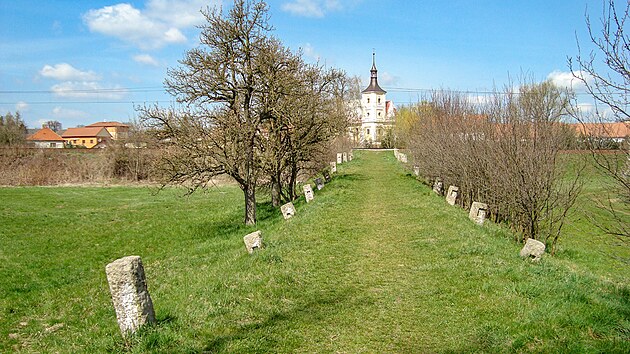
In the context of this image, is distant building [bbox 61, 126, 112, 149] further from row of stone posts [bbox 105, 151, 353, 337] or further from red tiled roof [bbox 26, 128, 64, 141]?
row of stone posts [bbox 105, 151, 353, 337]

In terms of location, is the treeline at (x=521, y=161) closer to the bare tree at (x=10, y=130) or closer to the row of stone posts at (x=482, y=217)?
the row of stone posts at (x=482, y=217)

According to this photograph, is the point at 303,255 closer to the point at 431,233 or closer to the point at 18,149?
the point at 431,233

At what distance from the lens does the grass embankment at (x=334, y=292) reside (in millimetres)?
5312

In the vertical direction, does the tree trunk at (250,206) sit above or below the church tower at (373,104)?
below

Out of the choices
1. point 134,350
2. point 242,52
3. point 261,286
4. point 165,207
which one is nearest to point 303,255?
point 261,286

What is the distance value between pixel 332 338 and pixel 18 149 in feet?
130

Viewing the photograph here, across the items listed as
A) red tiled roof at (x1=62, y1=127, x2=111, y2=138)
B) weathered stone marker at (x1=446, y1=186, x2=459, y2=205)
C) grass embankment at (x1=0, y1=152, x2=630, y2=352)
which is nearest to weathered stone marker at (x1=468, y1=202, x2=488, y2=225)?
grass embankment at (x1=0, y1=152, x2=630, y2=352)

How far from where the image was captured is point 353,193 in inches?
693

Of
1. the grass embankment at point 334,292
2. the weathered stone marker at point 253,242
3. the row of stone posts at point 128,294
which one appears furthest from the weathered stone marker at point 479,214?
the row of stone posts at point 128,294

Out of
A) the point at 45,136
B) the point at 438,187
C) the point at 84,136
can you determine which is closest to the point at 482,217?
the point at 438,187

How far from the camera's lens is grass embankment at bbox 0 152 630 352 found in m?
5.31

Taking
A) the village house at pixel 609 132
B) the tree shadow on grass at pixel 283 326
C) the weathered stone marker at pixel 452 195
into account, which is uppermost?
A: the village house at pixel 609 132

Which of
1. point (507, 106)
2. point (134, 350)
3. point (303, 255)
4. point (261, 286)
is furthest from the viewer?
point (507, 106)

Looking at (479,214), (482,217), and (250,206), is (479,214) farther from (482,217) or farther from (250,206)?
(250,206)
